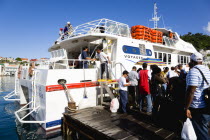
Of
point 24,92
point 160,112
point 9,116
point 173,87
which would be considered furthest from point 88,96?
point 24,92

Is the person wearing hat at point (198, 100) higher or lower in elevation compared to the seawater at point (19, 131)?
higher

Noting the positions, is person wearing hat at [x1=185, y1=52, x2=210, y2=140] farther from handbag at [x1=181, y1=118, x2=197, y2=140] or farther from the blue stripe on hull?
the blue stripe on hull

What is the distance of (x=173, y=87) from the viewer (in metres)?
4.21

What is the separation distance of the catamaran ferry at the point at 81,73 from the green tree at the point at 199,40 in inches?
1870

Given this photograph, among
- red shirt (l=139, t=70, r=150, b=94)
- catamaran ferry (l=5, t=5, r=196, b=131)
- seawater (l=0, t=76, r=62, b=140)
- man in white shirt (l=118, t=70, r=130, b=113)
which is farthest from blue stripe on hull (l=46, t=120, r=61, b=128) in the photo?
red shirt (l=139, t=70, r=150, b=94)

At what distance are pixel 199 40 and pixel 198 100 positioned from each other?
6081 centimetres

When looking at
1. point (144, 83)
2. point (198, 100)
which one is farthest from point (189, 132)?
point (144, 83)

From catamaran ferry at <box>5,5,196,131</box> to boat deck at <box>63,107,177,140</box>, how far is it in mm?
661

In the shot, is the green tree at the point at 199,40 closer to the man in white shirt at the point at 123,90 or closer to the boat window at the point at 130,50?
the boat window at the point at 130,50

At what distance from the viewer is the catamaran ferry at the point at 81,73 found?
662cm

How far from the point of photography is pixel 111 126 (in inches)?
198

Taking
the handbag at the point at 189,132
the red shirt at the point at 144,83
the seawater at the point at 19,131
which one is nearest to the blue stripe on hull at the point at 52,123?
the seawater at the point at 19,131

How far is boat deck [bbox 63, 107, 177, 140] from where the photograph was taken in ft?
14.1

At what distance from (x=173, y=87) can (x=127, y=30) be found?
690 centimetres
